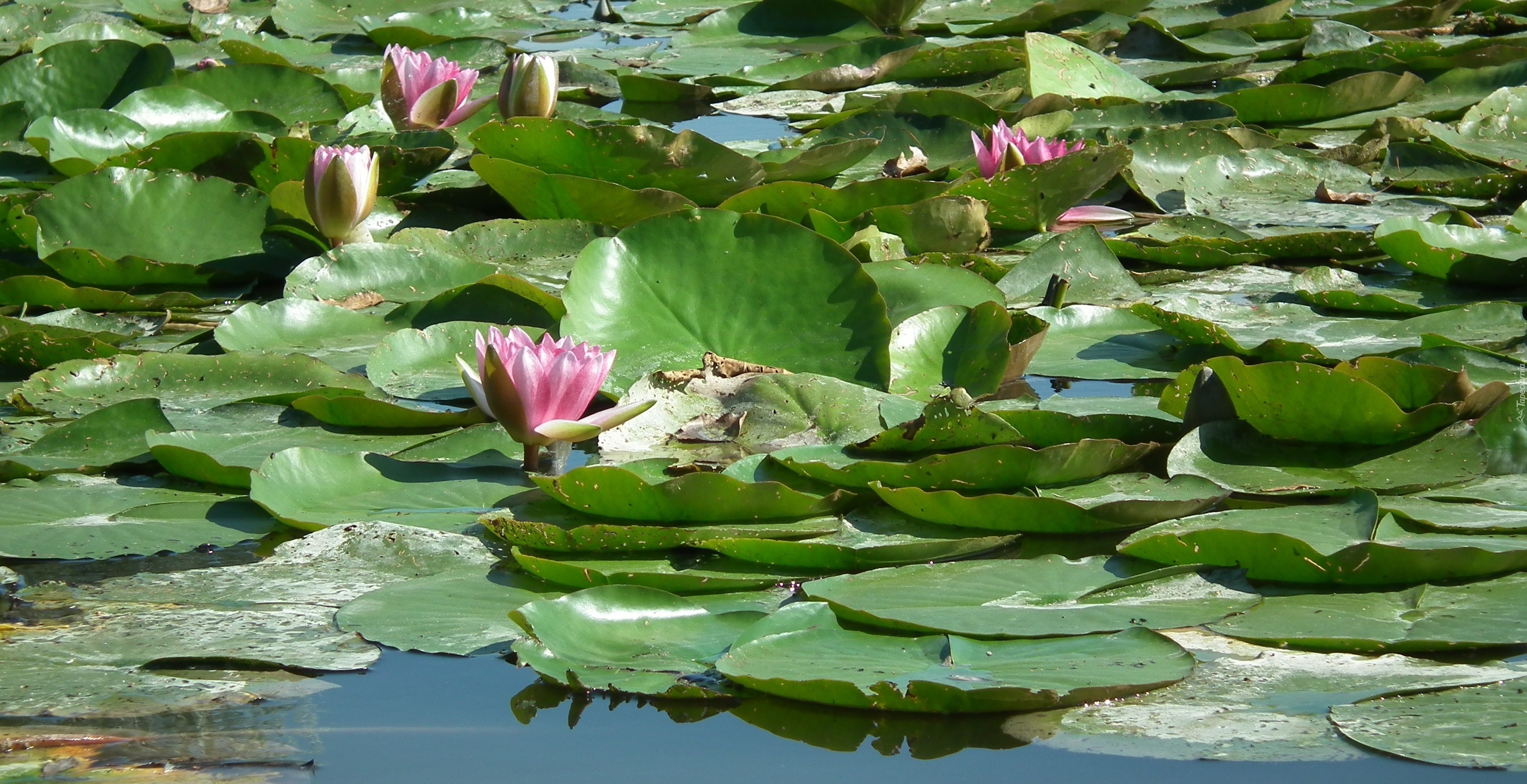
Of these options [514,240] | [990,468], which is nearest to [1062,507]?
[990,468]

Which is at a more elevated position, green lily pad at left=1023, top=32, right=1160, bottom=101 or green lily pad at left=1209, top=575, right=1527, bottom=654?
green lily pad at left=1023, top=32, right=1160, bottom=101

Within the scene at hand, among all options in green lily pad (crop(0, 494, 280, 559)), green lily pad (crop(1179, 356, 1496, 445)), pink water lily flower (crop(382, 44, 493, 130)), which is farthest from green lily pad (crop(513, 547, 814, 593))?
pink water lily flower (crop(382, 44, 493, 130))

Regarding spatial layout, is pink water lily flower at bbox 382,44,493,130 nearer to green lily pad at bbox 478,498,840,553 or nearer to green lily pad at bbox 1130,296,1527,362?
green lily pad at bbox 1130,296,1527,362

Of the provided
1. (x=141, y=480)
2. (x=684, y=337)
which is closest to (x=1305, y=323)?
(x=684, y=337)

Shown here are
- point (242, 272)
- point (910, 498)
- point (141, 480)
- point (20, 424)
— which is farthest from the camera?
point (242, 272)

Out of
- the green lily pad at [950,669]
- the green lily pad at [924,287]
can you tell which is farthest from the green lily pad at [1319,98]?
the green lily pad at [950,669]

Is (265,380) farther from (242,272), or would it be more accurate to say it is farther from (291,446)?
(242,272)

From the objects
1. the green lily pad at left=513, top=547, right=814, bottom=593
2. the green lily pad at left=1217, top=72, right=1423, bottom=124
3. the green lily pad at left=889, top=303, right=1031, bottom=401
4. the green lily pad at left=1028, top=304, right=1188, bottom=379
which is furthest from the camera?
the green lily pad at left=1217, top=72, right=1423, bottom=124
